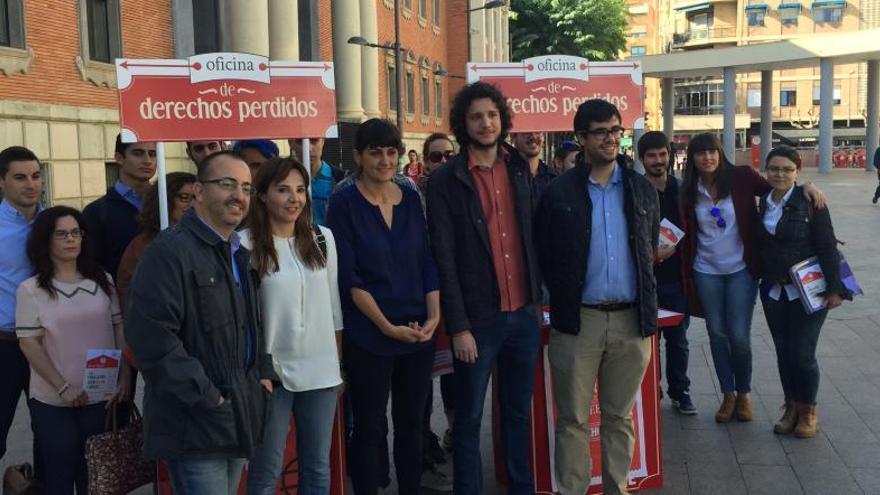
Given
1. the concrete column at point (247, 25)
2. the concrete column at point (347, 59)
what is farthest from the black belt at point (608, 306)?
the concrete column at point (347, 59)

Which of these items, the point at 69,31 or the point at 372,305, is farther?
the point at 69,31

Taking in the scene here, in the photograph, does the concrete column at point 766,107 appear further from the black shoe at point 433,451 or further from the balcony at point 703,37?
the black shoe at point 433,451

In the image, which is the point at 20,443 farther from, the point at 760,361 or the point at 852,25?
the point at 852,25

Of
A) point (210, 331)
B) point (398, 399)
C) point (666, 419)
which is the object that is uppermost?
point (210, 331)

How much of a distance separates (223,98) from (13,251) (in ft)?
4.63

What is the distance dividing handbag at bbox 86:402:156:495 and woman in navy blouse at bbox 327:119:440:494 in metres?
0.99

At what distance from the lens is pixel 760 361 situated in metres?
7.54

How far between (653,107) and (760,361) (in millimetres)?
88455

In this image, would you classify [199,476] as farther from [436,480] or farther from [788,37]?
[788,37]

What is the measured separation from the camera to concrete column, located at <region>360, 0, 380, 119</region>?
30.2 m

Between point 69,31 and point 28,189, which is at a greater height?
point 69,31

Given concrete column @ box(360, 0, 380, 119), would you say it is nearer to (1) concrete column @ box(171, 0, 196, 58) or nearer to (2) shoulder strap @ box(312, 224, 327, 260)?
(1) concrete column @ box(171, 0, 196, 58)

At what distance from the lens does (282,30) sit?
22781 mm

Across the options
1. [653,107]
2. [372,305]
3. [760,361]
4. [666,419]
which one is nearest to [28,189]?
[372,305]
